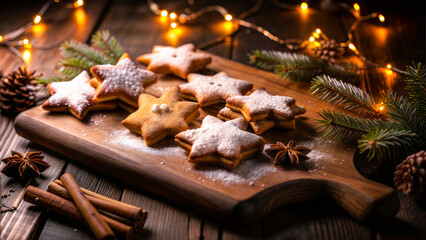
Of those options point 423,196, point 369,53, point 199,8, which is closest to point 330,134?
point 423,196

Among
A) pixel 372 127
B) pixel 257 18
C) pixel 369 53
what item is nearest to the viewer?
pixel 372 127

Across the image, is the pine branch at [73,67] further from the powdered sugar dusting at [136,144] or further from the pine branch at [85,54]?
the powdered sugar dusting at [136,144]

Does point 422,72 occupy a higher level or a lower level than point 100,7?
higher

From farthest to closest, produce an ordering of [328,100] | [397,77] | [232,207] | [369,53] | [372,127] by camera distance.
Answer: [369,53] < [397,77] < [328,100] < [372,127] < [232,207]

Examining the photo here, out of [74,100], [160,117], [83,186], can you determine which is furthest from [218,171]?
[74,100]

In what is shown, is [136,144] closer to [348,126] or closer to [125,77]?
[125,77]

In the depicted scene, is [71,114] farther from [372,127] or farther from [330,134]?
[372,127]

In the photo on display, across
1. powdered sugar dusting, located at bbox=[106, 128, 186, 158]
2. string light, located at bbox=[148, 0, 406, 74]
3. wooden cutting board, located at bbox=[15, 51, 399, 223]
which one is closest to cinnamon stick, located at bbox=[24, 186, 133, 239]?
wooden cutting board, located at bbox=[15, 51, 399, 223]
